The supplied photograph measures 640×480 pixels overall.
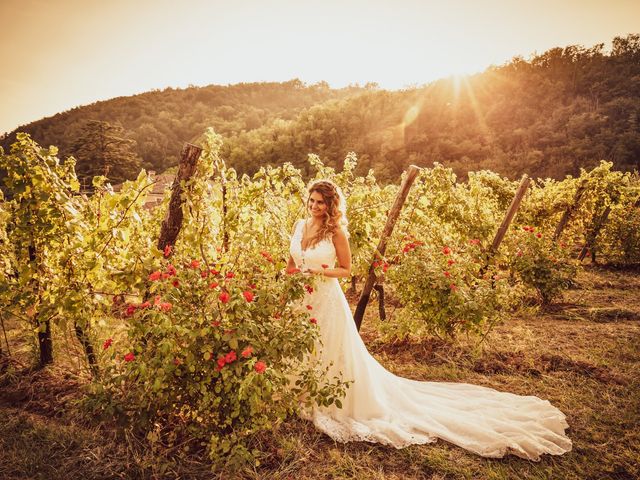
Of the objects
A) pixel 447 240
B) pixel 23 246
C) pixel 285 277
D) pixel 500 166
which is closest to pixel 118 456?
pixel 285 277

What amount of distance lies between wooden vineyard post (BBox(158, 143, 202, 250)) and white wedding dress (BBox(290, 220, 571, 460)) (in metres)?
1.16

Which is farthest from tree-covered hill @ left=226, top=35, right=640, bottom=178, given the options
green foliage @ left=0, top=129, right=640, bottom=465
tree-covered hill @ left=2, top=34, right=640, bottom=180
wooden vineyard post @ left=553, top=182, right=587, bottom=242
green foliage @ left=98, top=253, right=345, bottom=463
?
green foliage @ left=98, top=253, right=345, bottom=463

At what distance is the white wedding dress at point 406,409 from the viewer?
2.84 metres

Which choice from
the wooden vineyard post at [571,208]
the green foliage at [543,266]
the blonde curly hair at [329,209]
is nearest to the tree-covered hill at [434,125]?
the wooden vineyard post at [571,208]

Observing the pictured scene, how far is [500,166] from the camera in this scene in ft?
108

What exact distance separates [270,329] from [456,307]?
274cm

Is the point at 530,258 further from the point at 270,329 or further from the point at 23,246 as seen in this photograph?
the point at 23,246

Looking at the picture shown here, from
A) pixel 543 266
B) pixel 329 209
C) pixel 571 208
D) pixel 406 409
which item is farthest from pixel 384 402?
pixel 571 208

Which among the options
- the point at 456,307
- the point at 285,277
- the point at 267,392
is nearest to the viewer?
the point at 267,392

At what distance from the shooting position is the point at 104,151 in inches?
1495

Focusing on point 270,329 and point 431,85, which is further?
point 431,85

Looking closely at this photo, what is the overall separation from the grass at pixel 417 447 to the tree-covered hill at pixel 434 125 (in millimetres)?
27980

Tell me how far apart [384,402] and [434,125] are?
44.6m

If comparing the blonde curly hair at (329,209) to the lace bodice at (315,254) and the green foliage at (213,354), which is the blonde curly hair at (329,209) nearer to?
the lace bodice at (315,254)
